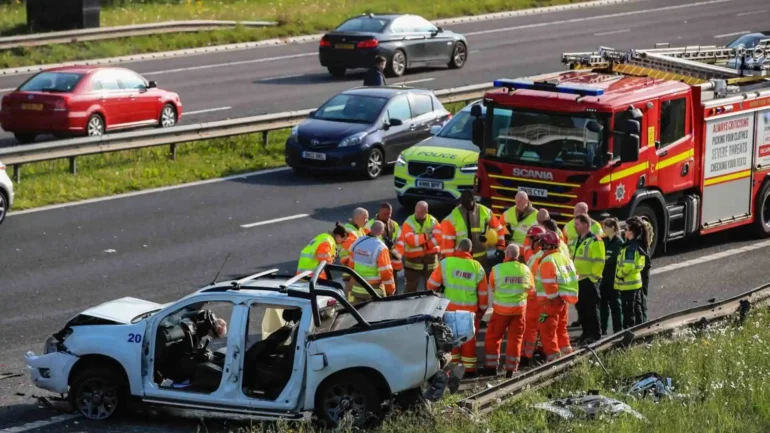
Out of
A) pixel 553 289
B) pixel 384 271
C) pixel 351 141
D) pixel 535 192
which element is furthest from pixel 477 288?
pixel 351 141

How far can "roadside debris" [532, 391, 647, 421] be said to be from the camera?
11617 millimetres

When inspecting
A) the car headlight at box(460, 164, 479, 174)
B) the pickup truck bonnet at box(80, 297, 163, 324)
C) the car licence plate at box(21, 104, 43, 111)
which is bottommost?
the pickup truck bonnet at box(80, 297, 163, 324)

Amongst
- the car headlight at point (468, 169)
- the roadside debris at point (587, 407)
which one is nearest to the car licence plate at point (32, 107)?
the car headlight at point (468, 169)

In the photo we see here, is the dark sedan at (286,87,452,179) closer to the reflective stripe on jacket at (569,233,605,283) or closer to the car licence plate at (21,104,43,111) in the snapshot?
the car licence plate at (21,104,43,111)

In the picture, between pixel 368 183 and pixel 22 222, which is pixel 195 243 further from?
Result: pixel 368 183

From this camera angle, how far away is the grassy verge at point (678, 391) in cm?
1138

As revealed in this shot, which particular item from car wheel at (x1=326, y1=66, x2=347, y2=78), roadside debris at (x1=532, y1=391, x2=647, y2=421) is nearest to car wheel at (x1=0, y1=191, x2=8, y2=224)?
roadside debris at (x1=532, y1=391, x2=647, y2=421)

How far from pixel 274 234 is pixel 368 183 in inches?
157

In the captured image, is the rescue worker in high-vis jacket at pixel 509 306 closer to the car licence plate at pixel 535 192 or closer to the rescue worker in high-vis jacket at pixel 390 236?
the rescue worker in high-vis jacket at pixel 390 236

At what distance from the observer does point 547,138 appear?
699 inches

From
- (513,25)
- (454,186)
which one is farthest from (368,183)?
(513,25)

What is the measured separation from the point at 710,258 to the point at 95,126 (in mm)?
11640

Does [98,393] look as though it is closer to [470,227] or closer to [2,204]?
[470,227]

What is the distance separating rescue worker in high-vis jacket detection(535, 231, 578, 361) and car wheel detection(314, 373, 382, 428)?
2765 mm
